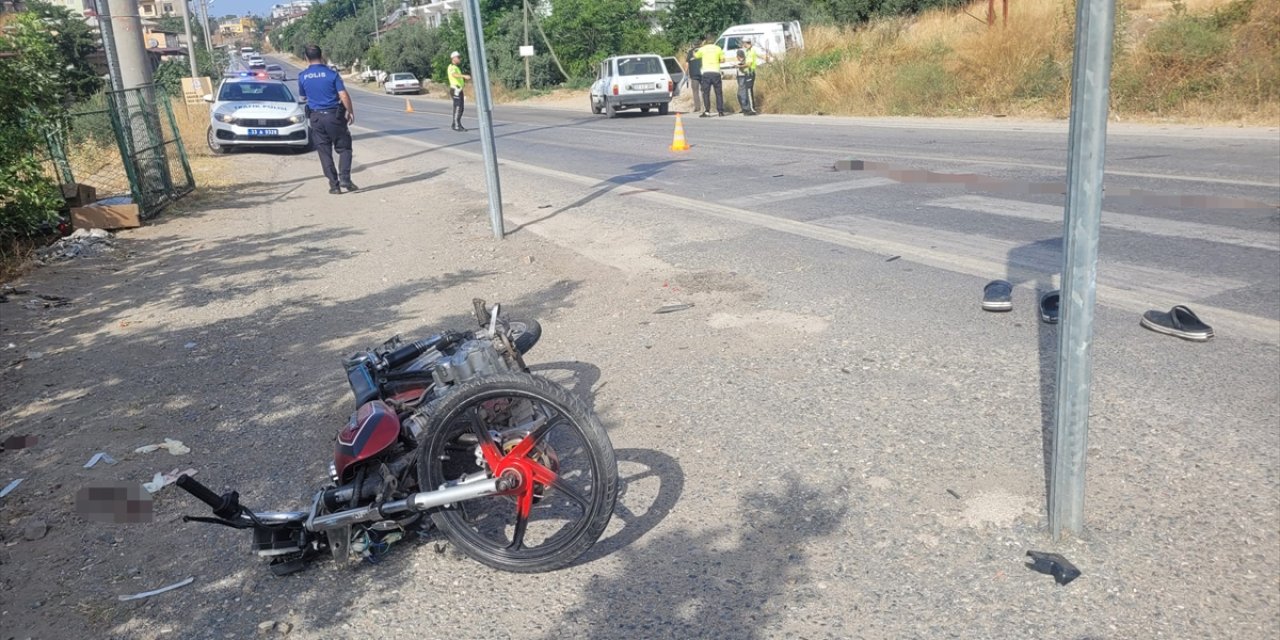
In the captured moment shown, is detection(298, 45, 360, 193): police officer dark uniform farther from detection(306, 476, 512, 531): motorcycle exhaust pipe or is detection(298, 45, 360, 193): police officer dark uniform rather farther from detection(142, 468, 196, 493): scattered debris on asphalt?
detection(306, 476, 512, 531): motorcycle exhaust pipe

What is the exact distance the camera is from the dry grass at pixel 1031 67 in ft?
57.1

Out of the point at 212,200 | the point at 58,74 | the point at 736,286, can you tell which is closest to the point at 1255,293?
the point at 736,286

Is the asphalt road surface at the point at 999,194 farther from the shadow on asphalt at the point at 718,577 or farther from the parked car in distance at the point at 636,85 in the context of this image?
the parked car in distance at the point at 636,85

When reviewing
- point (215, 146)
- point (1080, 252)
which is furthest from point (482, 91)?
point (215, 146)

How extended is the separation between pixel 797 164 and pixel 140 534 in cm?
1124

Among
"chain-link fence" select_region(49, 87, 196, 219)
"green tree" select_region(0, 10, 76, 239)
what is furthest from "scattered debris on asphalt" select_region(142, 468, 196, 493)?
"chain-link fence" select_region(49, 87, 196, 219)

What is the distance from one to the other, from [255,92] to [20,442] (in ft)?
62.4

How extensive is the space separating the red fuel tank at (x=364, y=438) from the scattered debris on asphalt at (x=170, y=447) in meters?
1.58

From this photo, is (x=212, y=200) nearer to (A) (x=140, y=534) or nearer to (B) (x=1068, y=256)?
(A) (x=140, y=534)

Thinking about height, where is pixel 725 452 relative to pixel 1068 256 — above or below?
below

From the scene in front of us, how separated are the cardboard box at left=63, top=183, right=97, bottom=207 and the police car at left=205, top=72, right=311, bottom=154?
365 inches

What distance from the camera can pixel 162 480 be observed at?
4488mm

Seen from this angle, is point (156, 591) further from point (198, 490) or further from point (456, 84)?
point (456, 84)

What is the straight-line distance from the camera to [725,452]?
4.38 metres
